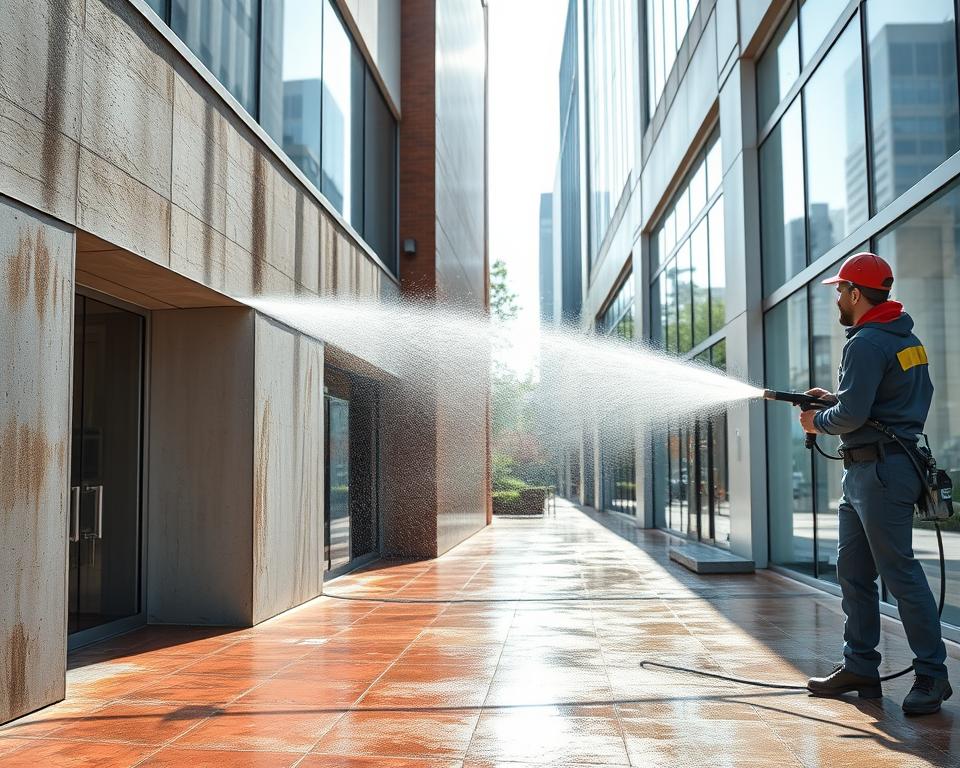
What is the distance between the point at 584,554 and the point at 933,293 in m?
7.78

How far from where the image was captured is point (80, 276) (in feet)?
20.3

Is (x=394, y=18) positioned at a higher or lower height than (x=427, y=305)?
higher

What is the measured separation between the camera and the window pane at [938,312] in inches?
241

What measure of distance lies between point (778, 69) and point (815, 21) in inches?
52.7

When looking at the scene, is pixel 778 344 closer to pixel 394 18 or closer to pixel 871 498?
pixel 871 498

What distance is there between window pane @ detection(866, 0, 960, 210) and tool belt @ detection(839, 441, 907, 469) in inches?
106

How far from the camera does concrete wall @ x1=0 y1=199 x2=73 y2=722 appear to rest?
4.35 m

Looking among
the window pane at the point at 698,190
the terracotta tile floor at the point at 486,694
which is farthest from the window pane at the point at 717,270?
the terracotta tile floor at the point at 486,694

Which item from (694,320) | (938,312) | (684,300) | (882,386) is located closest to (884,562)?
(882,386)

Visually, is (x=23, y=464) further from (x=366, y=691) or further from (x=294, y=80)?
(x=294, y=80)

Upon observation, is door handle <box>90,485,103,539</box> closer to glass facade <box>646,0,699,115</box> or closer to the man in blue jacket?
the man in blue jacket

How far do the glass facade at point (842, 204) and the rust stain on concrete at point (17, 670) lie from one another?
536 centimetres

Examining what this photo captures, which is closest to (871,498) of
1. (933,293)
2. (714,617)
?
(933,293)

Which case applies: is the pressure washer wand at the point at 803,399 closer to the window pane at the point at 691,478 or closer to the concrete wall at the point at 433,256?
the concrete wall at the point at 433,256
